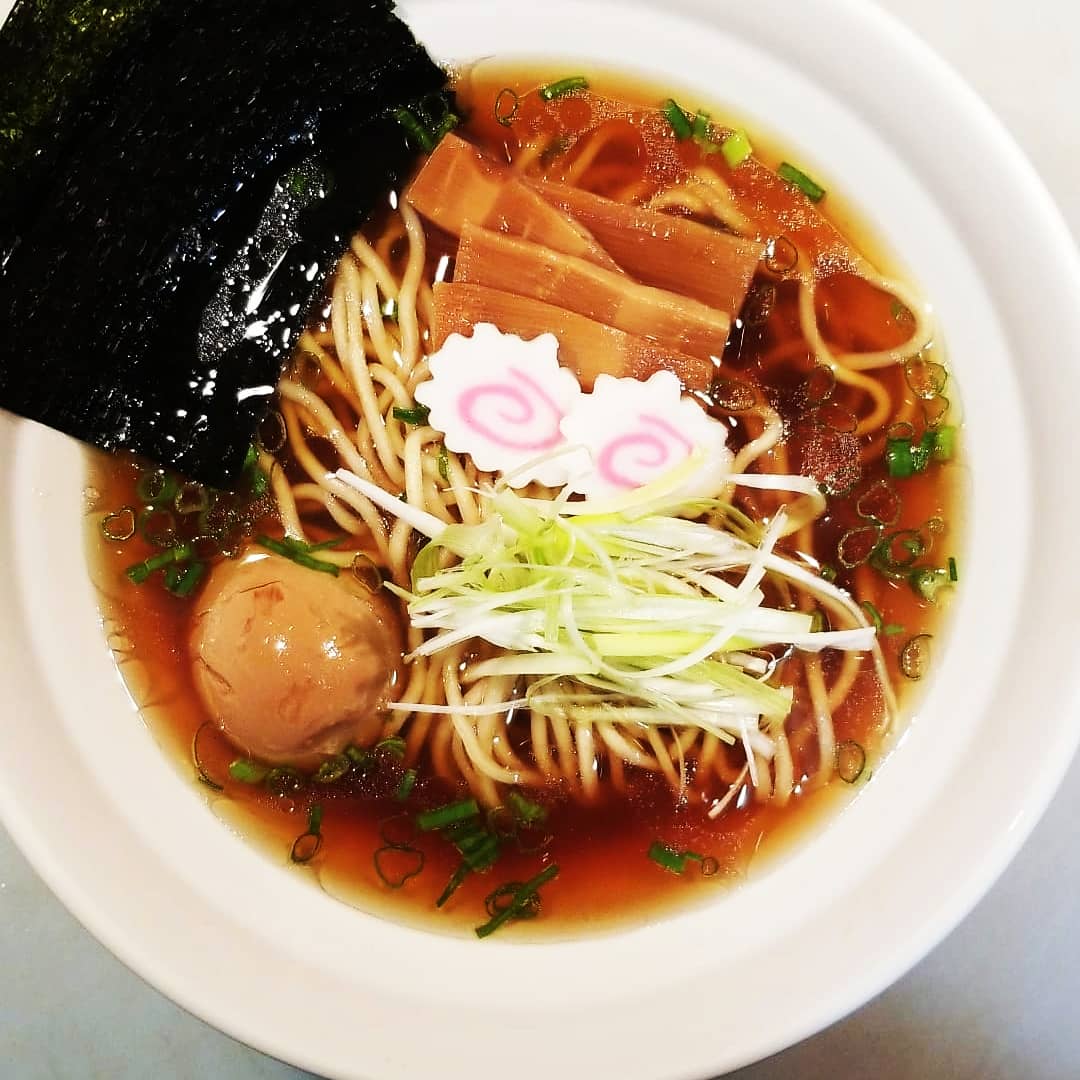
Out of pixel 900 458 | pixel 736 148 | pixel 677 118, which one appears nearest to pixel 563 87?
pixel 677 118

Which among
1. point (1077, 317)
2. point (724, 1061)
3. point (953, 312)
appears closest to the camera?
point (724, 1061)

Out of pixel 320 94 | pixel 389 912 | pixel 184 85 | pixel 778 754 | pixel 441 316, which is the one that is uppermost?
pixel 320 94

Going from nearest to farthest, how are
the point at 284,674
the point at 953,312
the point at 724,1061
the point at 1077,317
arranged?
the point at 724,1061
the point at 1077,317
the point at 284,674
the point at 953,312

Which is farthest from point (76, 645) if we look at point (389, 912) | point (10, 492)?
point (389, 912)

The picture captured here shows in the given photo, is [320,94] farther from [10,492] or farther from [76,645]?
[76,645]

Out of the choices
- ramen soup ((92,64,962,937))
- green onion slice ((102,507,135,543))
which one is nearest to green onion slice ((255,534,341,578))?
ramen soup ((92,64,962,937))

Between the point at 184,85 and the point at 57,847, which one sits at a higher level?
the point at 184,85

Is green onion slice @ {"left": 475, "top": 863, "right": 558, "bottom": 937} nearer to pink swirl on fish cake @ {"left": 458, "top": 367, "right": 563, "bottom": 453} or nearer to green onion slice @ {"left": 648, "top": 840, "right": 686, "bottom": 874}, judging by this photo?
green onion slice @ {"left": 648, "top": 840, "right": 686, "bottom": 874}
